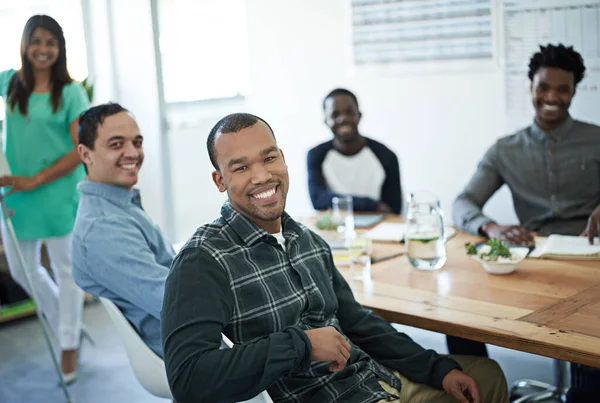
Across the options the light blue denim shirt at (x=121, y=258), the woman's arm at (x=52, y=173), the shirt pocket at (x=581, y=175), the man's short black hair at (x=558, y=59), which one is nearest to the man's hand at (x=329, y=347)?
the light blue denim shirt at (x=121, y=258)

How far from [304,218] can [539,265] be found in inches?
44.7

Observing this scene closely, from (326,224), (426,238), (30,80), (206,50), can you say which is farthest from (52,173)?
(206,50)

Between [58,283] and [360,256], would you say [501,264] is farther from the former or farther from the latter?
[58,283]

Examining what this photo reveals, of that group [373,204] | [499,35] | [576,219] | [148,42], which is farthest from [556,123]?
[148,42]

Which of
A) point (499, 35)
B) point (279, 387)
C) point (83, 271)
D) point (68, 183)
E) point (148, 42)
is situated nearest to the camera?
point (279, 387)

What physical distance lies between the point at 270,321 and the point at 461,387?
0.51 meters

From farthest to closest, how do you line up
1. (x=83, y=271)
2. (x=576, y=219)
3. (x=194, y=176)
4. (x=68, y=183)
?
(x=194, y=176) → (x=68, y=183) → (x=576, y=219) → (x=83, y=271)

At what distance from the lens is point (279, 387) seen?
1.64 m

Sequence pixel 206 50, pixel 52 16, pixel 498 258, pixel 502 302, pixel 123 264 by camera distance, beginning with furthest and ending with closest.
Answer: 1. pixel 206 50
2. pixel 52 16
3. pixel 498 258
4. pixel 123 264
5. pixel 502 302

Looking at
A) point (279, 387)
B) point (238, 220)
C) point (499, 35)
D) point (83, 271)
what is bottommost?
point (279, 387)

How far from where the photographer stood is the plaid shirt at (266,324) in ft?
4.72

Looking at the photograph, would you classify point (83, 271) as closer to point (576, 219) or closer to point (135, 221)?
point (135, 221)

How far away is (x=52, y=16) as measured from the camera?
468 cm

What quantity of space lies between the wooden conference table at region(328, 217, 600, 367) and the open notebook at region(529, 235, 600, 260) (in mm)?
37
